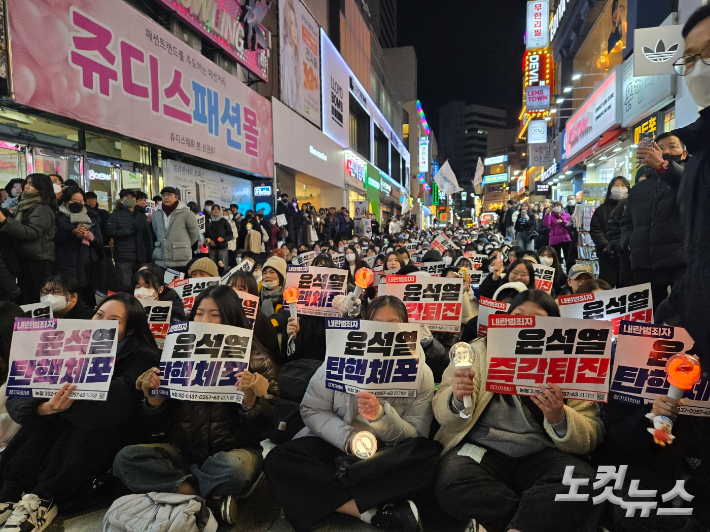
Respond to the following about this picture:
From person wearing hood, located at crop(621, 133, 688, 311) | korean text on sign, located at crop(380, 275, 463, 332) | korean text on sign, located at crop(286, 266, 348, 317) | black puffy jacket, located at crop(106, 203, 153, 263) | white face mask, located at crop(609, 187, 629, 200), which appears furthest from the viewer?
black puffy jacket, located at crop(106, 203, 153, 263)

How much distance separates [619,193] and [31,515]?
7190mm

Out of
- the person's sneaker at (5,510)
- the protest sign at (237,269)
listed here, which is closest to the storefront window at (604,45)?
the protest sign at (237,269)

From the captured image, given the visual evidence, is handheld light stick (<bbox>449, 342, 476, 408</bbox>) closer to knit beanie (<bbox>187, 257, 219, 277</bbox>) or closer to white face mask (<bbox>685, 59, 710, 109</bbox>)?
white face mask (<bbox>685, 59, 710, 109</bbox>)

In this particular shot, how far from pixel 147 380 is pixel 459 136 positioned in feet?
523

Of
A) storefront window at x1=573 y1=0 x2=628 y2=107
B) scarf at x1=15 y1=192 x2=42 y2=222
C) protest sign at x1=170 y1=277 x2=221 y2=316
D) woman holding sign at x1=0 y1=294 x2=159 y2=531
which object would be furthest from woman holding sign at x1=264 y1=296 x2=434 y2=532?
storefront window at x1=573 y1=0 x2=628 y2=107

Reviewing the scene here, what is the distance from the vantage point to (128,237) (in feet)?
23.7

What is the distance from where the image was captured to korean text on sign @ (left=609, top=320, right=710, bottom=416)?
222 centimetres

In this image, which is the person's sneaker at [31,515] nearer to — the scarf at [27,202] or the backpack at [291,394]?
the backpack at [291,394]

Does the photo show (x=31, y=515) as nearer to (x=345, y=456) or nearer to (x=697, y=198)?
(x=345, y=456)

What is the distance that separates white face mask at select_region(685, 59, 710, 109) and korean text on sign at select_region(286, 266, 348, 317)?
3200 millimetres

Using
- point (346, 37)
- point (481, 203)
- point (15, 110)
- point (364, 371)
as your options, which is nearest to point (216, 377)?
point (364, 371)

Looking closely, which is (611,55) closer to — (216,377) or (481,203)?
(216,377)

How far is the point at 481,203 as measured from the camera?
285 ft

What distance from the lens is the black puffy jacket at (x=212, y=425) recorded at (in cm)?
268
